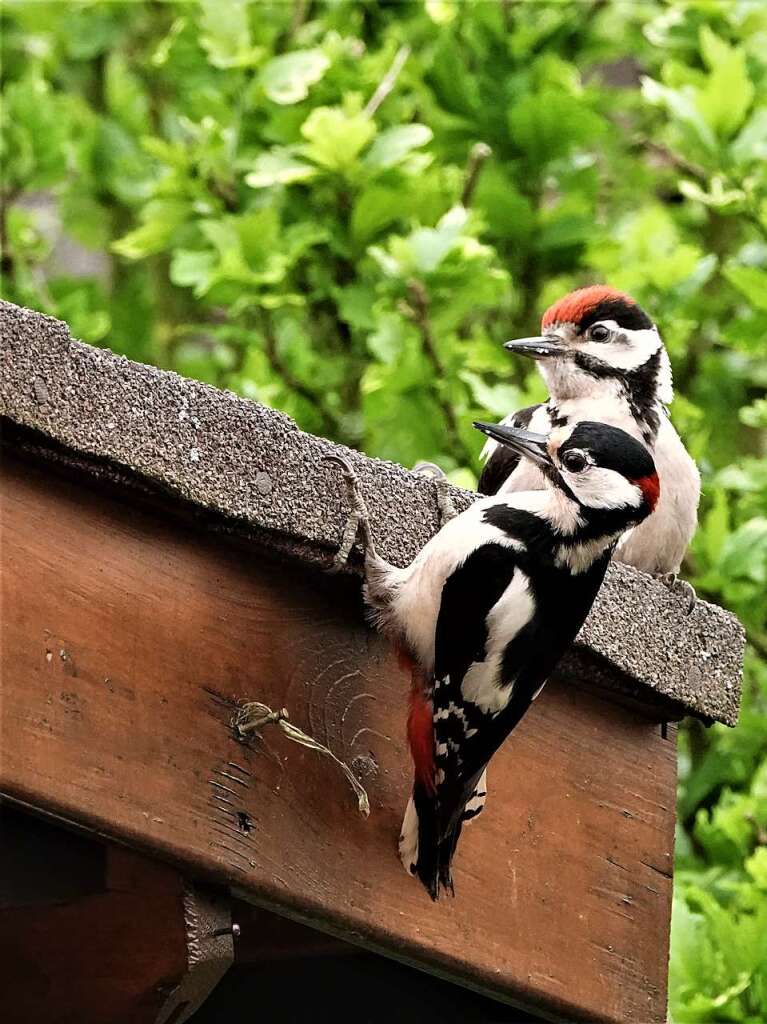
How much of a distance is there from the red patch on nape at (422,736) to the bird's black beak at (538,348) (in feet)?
2.71

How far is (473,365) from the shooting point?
333cm

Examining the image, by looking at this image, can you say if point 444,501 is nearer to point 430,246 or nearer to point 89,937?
point 89,937

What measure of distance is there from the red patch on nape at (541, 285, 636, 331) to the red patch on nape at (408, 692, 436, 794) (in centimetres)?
95

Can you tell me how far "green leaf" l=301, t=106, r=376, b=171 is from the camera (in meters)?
3.20

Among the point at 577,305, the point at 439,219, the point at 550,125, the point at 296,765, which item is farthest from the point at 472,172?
the point at 296,765

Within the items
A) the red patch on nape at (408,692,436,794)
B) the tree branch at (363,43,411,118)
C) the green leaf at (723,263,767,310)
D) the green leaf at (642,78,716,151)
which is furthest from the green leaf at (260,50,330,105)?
the red patch on nape at (408,692,436,794)

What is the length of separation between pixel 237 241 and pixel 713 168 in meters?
1.00

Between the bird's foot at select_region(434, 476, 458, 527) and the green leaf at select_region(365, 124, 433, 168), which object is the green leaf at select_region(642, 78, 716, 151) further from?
the bird's foot at select_region(434, 476, 458, 527)

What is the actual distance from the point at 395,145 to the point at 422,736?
1.65m

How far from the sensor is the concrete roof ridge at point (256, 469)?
5.41 ft

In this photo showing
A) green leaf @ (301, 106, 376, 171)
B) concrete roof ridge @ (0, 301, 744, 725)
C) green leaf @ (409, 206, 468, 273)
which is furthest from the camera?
green leaf @ (301, 106, 376, 171)

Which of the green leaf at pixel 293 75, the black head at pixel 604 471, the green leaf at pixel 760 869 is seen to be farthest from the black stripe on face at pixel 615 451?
the green leaf at pixel 293 75

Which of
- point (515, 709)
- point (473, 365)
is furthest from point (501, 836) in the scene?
point (473, 365)

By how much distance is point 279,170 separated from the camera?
10.9ft
